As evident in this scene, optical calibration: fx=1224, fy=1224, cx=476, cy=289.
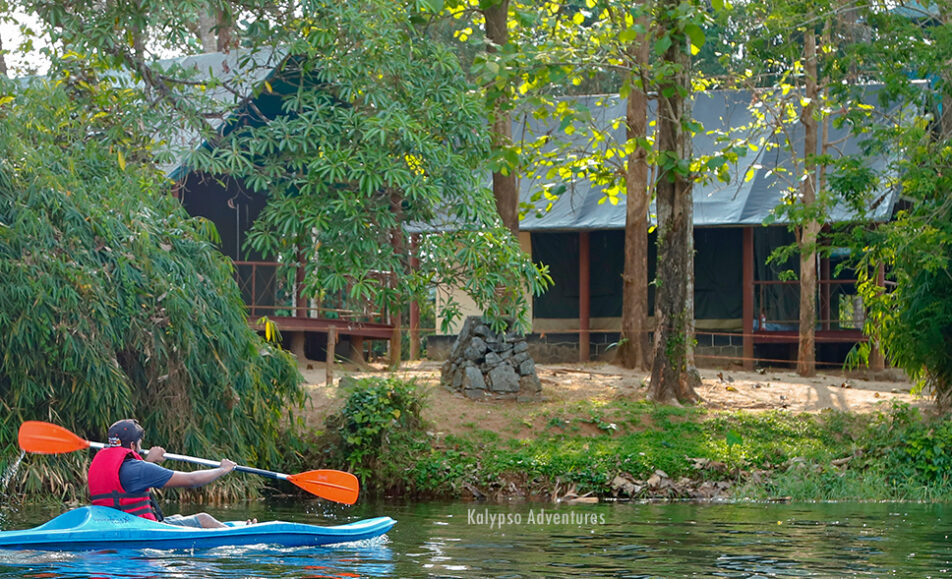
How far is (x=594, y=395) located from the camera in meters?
18.4

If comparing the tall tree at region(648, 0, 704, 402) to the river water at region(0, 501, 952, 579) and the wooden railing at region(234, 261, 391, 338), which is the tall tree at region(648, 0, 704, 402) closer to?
the river water at region(0, 501, 952, 579)

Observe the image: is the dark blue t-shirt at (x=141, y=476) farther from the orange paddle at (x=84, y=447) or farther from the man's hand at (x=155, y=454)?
the orange paddle at (x=84, y=447)

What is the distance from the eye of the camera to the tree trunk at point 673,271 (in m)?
17.5

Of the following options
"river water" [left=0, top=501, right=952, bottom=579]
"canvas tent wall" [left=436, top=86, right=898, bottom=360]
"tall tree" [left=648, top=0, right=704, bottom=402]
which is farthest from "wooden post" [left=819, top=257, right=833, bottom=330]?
"river water" [left=0, top=501, right=952, bottom=579]

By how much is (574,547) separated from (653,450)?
222 inches

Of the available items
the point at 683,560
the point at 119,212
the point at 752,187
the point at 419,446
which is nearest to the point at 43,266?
the point at 119,212

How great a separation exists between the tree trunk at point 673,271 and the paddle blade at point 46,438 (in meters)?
9.44

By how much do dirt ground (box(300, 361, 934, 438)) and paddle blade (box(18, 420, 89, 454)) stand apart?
18.7 ft

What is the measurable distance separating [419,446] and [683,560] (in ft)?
21.8

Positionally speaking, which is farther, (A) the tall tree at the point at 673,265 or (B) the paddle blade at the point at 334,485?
(A) the tall tree at the point at 673,265

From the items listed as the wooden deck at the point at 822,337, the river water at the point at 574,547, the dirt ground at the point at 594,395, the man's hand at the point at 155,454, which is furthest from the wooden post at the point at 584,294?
the man's hand at the point at 155,454

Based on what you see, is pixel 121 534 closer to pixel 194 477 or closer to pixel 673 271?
pixel 194 477

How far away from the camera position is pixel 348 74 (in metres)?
15.8

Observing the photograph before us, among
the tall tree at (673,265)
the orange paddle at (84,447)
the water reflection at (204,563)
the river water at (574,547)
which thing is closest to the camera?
the water reflection at (204,563)
